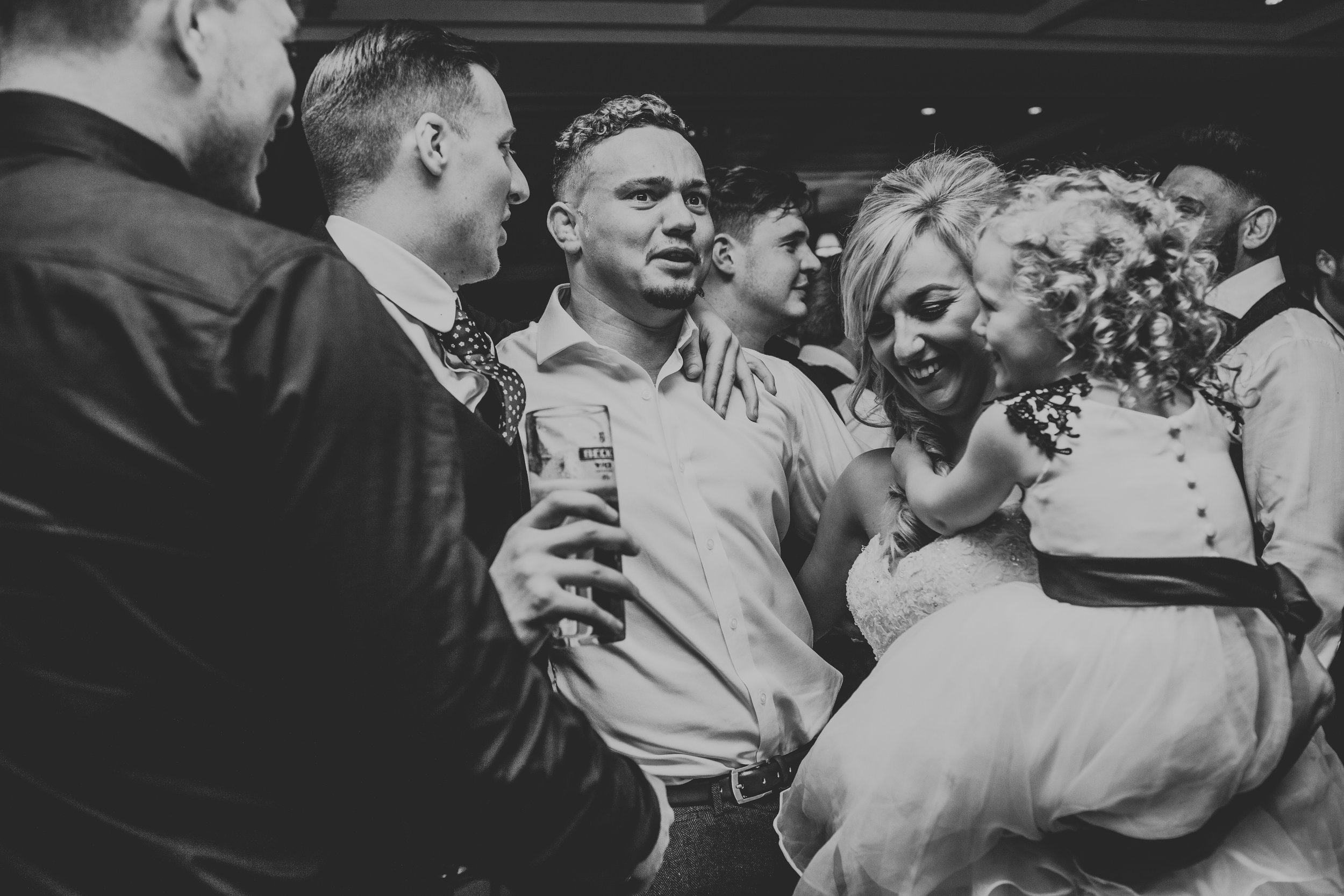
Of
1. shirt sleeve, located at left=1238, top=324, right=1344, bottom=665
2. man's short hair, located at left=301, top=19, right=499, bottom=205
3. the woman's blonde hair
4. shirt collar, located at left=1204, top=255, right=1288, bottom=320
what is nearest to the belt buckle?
the woman's blonde hair

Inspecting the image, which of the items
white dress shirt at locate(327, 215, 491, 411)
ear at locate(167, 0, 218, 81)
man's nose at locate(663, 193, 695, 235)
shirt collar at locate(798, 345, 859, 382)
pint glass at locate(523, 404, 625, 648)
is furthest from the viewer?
shirt collar at locate(798, 345, 859, 382)

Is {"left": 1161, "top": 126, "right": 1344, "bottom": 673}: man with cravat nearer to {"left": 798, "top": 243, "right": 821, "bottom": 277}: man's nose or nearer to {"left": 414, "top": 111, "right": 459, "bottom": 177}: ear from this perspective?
{"left": 798, "top": 243, "right": 821, "bottom": 277}: man's nose

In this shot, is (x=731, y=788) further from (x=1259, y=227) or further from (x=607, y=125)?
(x=1259, y=227)

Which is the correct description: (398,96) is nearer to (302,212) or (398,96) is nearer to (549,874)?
(549,874)

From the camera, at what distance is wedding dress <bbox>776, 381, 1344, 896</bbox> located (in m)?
1.39

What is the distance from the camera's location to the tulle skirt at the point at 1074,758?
54.6 inches

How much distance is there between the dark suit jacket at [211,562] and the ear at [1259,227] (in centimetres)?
307

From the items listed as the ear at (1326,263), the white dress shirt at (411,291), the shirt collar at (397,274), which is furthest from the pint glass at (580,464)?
the ear at (1326,263)

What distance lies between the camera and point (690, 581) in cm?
200

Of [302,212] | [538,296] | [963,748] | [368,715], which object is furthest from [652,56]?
[368,715]

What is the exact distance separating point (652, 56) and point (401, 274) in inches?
192

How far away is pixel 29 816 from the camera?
32.8 inches

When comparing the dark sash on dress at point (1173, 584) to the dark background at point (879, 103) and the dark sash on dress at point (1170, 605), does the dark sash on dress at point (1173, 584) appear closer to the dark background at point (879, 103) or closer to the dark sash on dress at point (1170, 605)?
the dark sash on dress at point (1170, 605)

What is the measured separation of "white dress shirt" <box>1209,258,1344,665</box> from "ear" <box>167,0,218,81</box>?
93.7 inches
